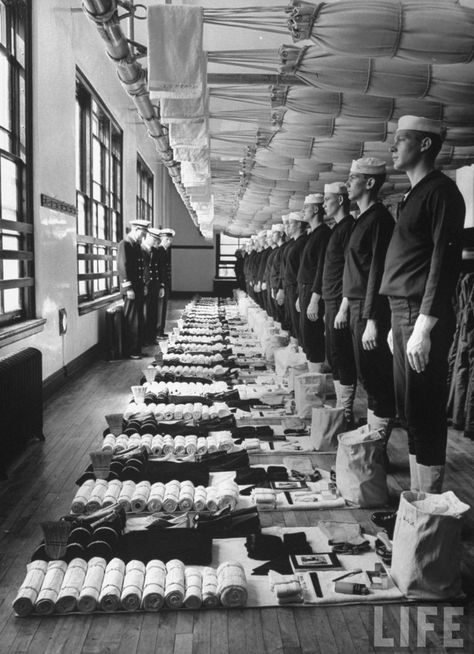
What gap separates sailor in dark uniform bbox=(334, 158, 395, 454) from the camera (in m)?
4.04

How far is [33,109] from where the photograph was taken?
5723mm

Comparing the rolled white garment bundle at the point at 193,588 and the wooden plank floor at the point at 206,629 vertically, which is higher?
the rolled white garment bundle at the point at 193,588

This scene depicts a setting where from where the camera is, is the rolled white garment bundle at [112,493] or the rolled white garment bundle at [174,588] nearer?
the rolled white garment bundle at [174,588]

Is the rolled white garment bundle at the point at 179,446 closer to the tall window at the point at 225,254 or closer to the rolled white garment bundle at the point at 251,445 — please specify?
the rolled white garment bundle at the point at 251,445

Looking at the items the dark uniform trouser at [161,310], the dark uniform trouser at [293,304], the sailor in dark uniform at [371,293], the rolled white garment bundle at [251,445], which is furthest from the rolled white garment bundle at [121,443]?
the dark uniform trouser at [161,310]

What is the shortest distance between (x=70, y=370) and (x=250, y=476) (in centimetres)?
403

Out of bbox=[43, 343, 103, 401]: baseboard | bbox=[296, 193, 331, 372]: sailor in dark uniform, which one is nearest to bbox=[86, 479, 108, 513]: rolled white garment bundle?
bbox=[43, 343, 103, 401]: baseboard

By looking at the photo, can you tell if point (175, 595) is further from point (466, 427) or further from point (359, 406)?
point (359, 406)

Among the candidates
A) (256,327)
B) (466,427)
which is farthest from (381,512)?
(256,327)

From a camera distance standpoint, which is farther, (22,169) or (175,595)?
(22,169)

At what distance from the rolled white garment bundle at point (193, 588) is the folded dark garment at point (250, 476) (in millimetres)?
1159

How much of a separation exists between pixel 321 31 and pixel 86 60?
5.67m

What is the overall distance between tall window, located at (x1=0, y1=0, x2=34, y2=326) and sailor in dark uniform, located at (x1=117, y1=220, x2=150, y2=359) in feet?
11.0

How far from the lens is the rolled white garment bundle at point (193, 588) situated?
2.51 meters
